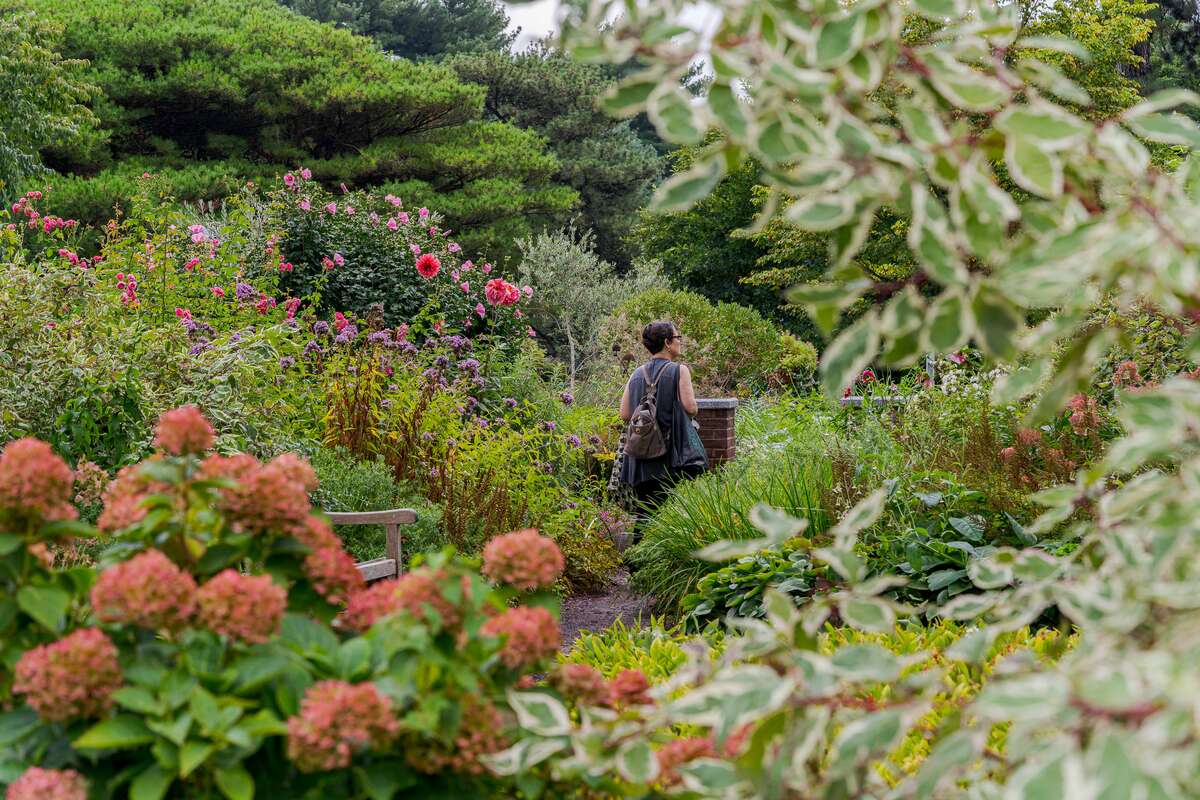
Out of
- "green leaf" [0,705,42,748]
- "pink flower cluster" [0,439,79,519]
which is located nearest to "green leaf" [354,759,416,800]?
"green leaf" [0,705,42,748]

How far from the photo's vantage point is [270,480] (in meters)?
1.34

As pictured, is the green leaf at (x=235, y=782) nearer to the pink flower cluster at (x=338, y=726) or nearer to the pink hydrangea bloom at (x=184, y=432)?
the pink flower cluster at (x=338, y=726)

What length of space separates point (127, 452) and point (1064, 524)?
3629mm

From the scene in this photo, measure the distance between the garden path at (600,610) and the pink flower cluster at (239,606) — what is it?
387cm

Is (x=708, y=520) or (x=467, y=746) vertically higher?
(x=467, y=746)

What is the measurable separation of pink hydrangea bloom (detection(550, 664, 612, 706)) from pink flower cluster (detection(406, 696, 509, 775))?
0.16 metres

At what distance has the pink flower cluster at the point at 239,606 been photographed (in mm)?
1220

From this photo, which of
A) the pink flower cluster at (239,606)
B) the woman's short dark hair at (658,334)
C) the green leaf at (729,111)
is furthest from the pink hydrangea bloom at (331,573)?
the woman's short dark hair at (658,334)

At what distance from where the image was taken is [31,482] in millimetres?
1260

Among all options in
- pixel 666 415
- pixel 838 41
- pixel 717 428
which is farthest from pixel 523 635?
pixel 717 428

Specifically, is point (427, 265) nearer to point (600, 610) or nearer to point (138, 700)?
point (600, 610)

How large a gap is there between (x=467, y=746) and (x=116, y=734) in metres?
0.38

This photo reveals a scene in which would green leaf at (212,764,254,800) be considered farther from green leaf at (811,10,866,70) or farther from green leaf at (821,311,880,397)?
green leaf at (811,10,866,70)

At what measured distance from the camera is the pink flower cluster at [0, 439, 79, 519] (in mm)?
1254
